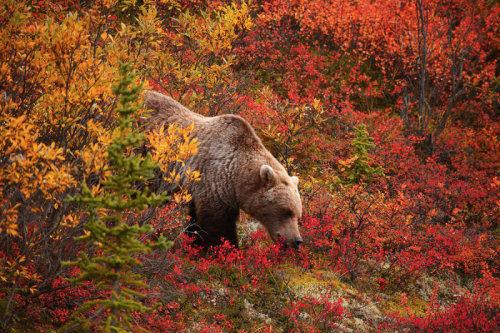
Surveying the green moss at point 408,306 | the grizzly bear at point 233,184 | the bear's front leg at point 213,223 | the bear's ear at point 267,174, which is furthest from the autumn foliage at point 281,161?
the bear's ear at point 267,174

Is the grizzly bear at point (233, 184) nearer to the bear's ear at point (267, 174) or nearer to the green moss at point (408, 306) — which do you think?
the bear's ear at point (267, 174)

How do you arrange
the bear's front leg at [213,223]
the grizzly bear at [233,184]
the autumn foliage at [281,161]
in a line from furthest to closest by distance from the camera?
the bear's front leg at [213,223], the grizzly bear at [233,184], the autumn foliage at [281,161]

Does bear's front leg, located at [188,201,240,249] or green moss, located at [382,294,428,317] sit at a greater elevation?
bear's front leg, located at [188,201,240,249]

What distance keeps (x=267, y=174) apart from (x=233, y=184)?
662mm

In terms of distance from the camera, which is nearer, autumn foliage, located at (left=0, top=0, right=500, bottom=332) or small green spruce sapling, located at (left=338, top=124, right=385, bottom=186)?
autumn foliage, located at (left=0, top=0, right=500, bottom=332)

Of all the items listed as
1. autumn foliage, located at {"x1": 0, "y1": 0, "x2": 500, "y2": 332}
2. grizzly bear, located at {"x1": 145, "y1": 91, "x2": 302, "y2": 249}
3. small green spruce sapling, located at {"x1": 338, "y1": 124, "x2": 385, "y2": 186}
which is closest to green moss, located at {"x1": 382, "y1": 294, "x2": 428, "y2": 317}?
autumn foliage, located at {"x1": 0, "y1": 0, "x2": 500, "y2": 332}

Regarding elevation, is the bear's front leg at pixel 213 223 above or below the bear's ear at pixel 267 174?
below

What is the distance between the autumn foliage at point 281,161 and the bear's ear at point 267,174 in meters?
1.10

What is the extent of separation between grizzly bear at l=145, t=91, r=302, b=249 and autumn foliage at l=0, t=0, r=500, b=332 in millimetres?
390

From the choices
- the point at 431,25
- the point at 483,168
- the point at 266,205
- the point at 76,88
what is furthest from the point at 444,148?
the point at 76,88

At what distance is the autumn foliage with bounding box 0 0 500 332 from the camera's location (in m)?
3.21

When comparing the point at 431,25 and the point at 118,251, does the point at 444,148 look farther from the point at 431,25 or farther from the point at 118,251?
Answer: the point at 118,251

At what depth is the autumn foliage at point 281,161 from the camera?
3.21m

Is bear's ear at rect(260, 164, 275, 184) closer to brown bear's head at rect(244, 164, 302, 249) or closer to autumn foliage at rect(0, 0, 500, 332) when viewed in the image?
brown bear's head at rect(244, 164, 302, 249)
